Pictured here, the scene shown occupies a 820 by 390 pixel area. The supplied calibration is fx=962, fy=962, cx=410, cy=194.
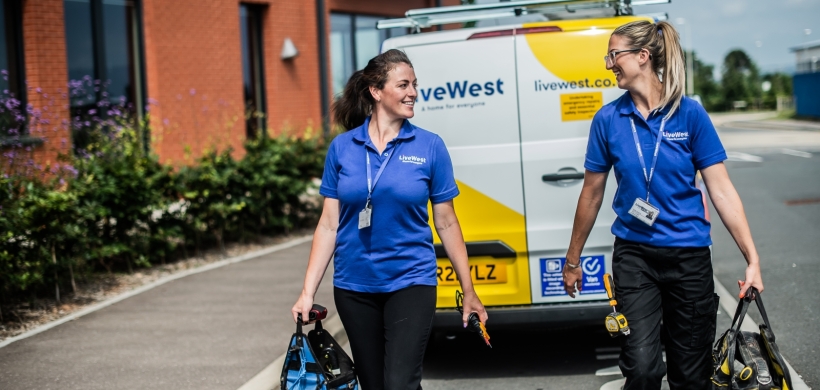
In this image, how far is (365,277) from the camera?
394 centimetres

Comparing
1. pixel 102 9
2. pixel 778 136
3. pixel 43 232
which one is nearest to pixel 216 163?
pixel 43 232

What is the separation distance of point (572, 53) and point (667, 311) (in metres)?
2.17

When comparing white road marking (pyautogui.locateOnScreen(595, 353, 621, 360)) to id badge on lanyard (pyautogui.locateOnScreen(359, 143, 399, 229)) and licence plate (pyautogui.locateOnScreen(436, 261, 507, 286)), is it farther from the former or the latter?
id badge on lanyard (pyautogui.locateOnScreen(359, 143, 399, 229))

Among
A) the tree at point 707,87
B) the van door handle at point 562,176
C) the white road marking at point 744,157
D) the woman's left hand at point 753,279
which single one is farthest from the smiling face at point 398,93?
the tree at point 707,87

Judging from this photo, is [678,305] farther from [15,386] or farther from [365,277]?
[15,386]

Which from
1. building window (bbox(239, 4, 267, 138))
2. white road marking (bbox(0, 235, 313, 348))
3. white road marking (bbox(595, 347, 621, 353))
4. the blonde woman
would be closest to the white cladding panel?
white road marking (bbox(595, 347, 621, 353))

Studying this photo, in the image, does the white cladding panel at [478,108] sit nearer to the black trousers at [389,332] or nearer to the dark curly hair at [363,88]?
the dark curly hair at [363,88]

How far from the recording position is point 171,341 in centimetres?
703

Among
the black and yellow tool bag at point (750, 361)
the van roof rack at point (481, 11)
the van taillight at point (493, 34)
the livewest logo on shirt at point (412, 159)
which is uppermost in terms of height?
the van roof rack at point (481, 11)

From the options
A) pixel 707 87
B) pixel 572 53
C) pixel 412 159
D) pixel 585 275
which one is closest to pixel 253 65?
pixel 572 53

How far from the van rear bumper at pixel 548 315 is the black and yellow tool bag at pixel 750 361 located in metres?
1.77

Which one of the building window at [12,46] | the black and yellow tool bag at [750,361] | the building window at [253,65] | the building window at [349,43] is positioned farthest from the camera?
the building window at [349,43]

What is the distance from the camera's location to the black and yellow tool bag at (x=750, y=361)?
373cm

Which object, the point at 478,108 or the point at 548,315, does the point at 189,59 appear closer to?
the point at 478,108
